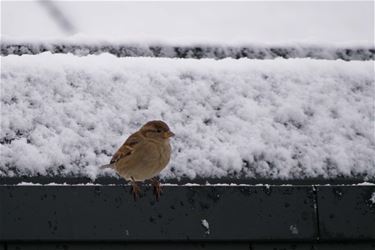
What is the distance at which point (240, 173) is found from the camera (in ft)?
11.0

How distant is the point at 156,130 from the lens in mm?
3309

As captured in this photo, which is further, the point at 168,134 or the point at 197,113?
the point at 197,113

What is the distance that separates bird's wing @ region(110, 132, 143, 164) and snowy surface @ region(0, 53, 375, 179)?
4.3 inches

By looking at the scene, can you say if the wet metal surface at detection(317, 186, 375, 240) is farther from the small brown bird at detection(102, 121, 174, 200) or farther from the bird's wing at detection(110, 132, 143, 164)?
the bird's wing at detection(110, 132, 143, 164)

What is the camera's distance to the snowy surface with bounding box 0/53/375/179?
3361 millimetres

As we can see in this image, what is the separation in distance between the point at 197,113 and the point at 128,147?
1.66 feet

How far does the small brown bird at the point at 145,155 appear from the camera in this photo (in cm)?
324

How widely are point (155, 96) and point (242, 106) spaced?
0.51m

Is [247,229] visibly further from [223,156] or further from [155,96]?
[155,96]

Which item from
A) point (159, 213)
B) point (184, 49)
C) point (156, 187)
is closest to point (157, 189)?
point (156, 187)

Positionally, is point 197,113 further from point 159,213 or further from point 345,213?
point 345,213

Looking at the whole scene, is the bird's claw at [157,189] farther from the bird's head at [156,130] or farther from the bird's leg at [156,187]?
the bird's head at [156,130]

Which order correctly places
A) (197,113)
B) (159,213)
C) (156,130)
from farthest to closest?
(197,113), (156,130), (159,213)

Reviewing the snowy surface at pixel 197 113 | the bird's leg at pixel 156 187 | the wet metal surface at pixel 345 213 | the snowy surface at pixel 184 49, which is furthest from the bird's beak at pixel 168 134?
the snowy surface at pixel 184 49
